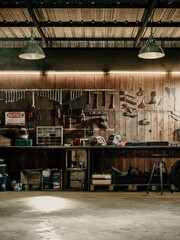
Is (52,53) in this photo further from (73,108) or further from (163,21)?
(163,21)

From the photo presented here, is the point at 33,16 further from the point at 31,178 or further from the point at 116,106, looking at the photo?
the point at 31,178

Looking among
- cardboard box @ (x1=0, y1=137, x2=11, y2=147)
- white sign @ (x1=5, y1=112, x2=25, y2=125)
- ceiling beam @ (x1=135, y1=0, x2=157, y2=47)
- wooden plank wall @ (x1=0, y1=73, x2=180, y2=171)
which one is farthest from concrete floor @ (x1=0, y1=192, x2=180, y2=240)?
ceiling beam @ (x1=135, y1=0, x2=157, y2=47)

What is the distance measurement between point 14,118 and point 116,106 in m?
2.72

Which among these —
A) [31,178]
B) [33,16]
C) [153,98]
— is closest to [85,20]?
[33,16]

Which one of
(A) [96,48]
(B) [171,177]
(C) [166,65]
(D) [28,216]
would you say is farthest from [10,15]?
(B) [171,177]

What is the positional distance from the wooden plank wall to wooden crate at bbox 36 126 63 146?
0.30 m

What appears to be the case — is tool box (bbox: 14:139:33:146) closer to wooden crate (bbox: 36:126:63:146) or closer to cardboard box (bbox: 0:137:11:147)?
cardboard box (bbox: 0:137:11:147)

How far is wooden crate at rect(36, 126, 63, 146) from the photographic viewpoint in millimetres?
8406

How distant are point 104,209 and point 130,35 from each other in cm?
479

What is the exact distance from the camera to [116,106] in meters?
8.77

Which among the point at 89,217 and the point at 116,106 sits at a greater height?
the point at 116,106

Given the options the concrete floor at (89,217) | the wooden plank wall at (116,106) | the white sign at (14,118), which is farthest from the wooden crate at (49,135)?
the concrete floor at (89,217)

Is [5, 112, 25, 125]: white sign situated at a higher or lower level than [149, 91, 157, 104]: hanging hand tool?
lower

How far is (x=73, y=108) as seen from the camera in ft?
28.8
